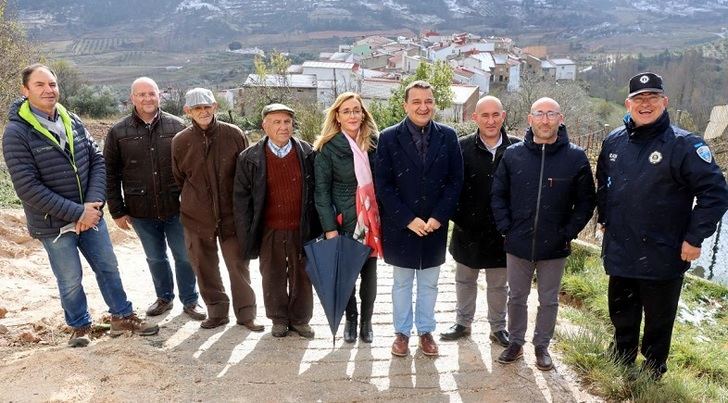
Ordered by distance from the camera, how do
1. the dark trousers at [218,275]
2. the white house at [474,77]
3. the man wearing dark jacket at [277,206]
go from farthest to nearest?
the white house at [474,77] < the dark trousers at [218,275] < the man wearing dark jacket at [277,206]

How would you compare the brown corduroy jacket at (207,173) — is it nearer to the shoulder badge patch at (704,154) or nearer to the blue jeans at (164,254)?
the blue jeans at (164,254)

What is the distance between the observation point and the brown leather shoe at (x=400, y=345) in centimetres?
373

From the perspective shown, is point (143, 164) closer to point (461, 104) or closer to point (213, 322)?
point (213, 322)

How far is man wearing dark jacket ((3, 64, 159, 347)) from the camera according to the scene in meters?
3.41

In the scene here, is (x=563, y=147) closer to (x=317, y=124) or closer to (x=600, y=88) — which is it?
(x=317, y=124)

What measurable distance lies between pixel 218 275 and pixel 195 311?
400mm

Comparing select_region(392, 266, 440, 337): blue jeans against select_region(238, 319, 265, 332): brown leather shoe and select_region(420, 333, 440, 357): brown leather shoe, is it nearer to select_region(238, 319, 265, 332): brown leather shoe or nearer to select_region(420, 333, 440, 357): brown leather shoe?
select_region(420, 333, 440, 357): brown leather shoe

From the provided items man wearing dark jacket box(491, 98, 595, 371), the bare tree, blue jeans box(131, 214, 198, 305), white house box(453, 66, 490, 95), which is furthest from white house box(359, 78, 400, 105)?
man wearing dark jacket box(491, 98, 595, 371)

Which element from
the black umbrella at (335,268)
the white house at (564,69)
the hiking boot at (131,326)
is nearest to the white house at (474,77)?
the white house at (564,69)

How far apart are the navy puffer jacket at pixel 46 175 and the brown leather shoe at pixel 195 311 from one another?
47.1 inches

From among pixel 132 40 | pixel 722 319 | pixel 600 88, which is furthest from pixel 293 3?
pixel 722 319

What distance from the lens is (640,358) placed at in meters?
3.79

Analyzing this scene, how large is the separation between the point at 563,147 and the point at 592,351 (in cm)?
144

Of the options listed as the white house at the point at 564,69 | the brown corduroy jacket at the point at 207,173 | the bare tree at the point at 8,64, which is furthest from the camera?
the white house at the point at 564,69
